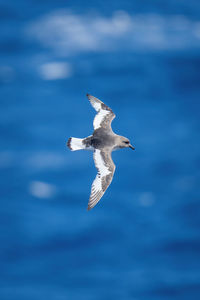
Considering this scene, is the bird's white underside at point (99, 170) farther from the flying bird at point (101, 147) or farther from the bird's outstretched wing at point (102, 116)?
the bird's outstretched wing at point (102, 116)

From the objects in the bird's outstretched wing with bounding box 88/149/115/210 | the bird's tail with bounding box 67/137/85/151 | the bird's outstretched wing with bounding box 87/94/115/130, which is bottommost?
the bird's outstretched wing with bounding box 88/149/115/210

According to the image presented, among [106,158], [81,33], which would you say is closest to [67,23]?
[81,33]

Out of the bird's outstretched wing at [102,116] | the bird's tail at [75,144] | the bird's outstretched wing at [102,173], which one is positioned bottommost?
the bird's outstretched wing at [102,173]

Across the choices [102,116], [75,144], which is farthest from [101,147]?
[102,116]

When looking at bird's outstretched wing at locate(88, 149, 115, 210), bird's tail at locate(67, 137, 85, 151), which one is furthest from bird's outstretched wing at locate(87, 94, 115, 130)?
bird's outstretched wing at locate(88, 149, 115, 210)

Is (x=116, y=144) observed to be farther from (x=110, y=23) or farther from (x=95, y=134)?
(x=110, y=23)

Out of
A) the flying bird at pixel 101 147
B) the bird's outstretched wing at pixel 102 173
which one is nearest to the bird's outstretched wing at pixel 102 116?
the flying bird at pixel 101 147

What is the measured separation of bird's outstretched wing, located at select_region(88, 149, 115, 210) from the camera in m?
14.4

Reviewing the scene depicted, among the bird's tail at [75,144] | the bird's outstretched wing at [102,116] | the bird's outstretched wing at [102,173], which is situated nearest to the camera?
the bird's outstretched wing at [102,173]

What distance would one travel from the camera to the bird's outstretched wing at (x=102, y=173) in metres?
14.4

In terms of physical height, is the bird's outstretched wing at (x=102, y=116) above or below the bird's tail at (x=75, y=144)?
above

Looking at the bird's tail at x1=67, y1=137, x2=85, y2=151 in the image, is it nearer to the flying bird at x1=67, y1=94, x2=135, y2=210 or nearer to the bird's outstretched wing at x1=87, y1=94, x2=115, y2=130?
the flying bird at x1=67, y1=94, x2=135, y2=210

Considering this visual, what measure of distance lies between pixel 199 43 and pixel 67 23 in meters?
8.35

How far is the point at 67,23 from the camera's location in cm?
3700
